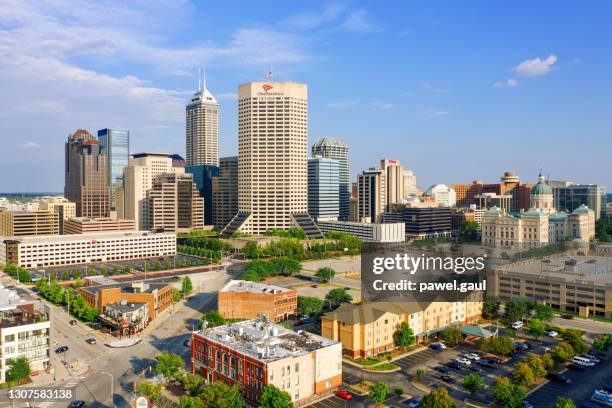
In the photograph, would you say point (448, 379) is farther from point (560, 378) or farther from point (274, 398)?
point (274, 398)

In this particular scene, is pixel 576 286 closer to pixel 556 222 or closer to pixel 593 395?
pixel 593 395

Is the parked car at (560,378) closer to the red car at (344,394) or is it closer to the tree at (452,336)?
the tree at (452,336)

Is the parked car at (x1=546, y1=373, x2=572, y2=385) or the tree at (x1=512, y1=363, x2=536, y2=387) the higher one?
the tree at (x1=512, y1=363, x2=536, y2=387)

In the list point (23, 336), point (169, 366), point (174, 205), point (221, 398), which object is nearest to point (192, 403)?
point (221, 398)

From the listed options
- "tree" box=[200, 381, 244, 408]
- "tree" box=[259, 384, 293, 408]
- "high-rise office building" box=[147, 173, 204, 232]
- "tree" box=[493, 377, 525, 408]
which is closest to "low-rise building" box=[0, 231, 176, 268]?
"high-rise office building" box=[147, 173, 204, 232]

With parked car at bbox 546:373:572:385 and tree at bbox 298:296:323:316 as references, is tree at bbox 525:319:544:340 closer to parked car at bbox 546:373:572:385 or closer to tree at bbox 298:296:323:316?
parked car at bbox 546:373:572:385

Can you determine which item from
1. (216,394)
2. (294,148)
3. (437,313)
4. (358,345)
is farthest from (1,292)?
(294,148)
